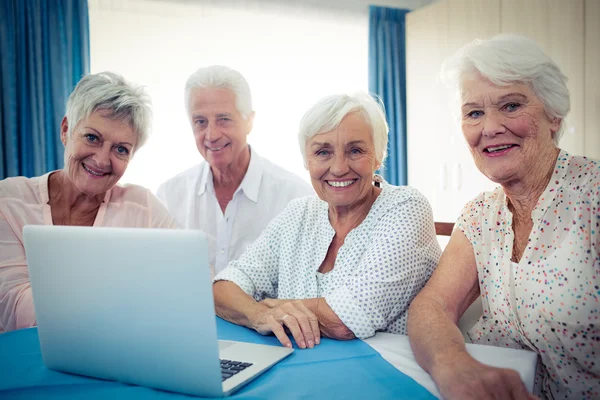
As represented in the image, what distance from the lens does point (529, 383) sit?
90 cm

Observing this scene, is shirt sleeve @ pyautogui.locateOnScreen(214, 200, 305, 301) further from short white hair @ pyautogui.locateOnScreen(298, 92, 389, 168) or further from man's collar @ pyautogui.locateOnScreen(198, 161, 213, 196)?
man's collar @ pyautogui.locateOnScreen(198, 161, 213, 196)

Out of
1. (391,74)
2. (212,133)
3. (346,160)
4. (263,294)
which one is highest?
(391,74)

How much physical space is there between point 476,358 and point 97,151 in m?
1.41

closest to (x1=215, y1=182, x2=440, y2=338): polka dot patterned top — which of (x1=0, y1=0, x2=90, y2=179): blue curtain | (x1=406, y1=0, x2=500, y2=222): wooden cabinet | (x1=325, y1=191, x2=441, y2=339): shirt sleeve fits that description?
(x1=325, y1=191, x2=441, y2=339): shirt sleeve

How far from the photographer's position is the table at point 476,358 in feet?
2.96

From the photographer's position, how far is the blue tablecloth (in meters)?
0.84

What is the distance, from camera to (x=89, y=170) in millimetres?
1767

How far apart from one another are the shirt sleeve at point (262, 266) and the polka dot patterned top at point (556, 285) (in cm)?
66

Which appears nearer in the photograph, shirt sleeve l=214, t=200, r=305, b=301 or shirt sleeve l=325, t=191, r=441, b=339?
shirt sleeve l=325, t=191, r=441, b=339

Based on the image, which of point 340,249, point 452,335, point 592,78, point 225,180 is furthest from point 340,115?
point 592,78

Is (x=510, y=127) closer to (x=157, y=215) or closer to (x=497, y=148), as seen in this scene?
(x=497, y=148)

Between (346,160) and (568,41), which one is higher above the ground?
(568,41)

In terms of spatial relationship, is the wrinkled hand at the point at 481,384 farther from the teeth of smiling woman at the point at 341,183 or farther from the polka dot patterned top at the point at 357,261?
the teeth of smiling woman at the point at 341,183

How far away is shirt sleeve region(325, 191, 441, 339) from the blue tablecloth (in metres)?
0.12
